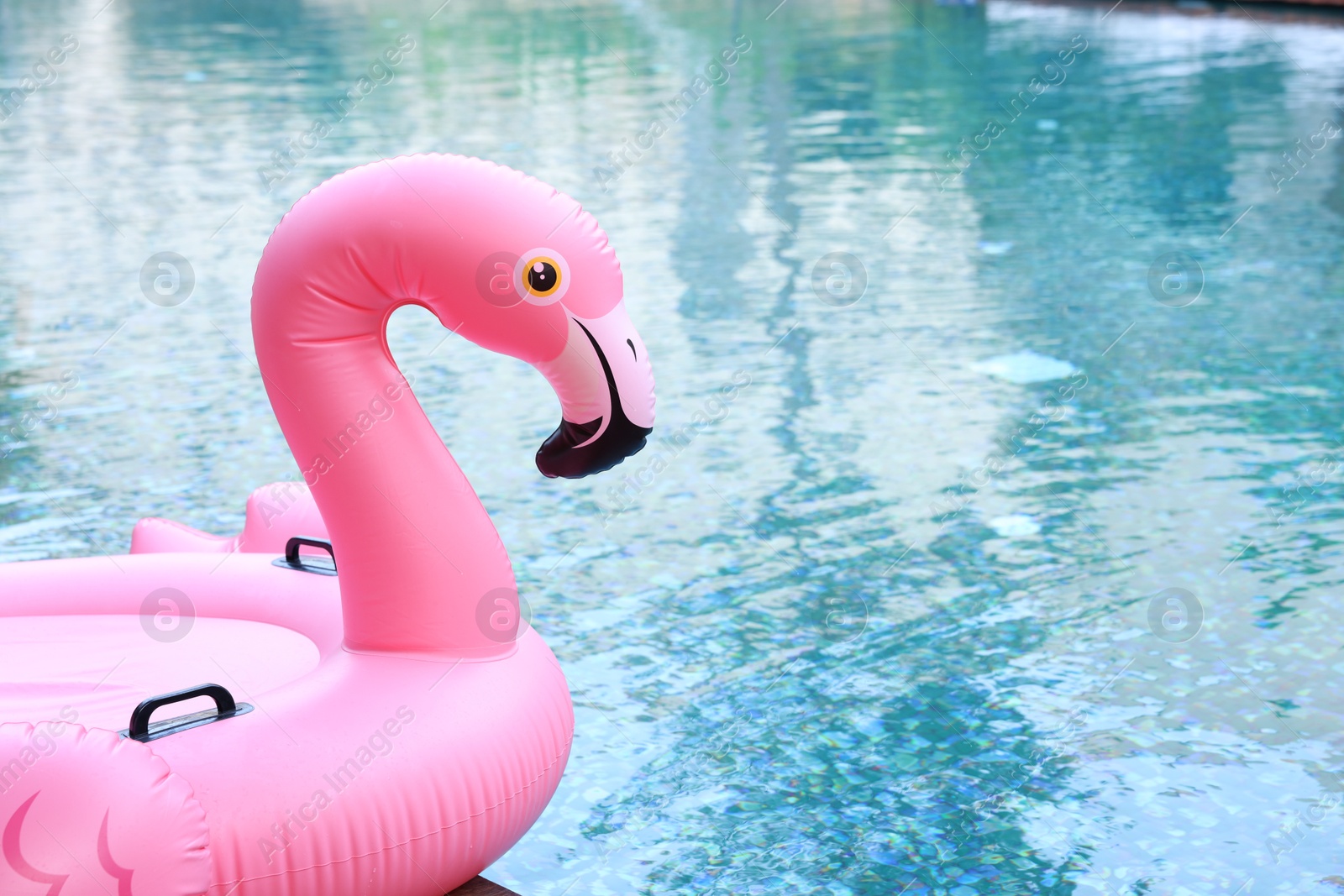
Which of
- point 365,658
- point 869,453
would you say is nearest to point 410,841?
point 365,658

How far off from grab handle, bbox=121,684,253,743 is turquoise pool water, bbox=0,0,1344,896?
0.55 m

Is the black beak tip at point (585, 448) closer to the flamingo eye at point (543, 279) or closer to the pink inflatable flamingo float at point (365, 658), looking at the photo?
the pink inflatable flamingo float at point (365, 658)

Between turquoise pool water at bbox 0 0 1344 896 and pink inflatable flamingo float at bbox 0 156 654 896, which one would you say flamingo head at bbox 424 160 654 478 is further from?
turquoise pool water at bbox 0 0 1344 896

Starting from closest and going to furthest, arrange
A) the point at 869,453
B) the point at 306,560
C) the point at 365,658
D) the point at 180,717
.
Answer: the point at 180,717, the point at 365,658, the point at 306,560, the point at 869,453

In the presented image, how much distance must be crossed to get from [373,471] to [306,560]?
0.46m

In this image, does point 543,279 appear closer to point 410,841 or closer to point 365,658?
point 365,658

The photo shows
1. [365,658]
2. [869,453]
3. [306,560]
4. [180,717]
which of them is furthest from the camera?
[869,453]

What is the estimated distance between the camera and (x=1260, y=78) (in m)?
9.48

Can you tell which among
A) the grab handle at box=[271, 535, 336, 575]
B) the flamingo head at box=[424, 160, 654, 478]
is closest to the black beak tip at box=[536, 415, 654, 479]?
the flamingo head at box=[424, 160, 654, 478]

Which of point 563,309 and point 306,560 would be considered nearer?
point 563,309

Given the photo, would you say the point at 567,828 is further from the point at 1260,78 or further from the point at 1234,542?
the point at 1260,78

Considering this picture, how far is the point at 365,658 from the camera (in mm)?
1879

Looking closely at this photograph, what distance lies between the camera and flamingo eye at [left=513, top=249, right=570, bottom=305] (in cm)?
175

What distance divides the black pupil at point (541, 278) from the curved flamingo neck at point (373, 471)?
14 cm
